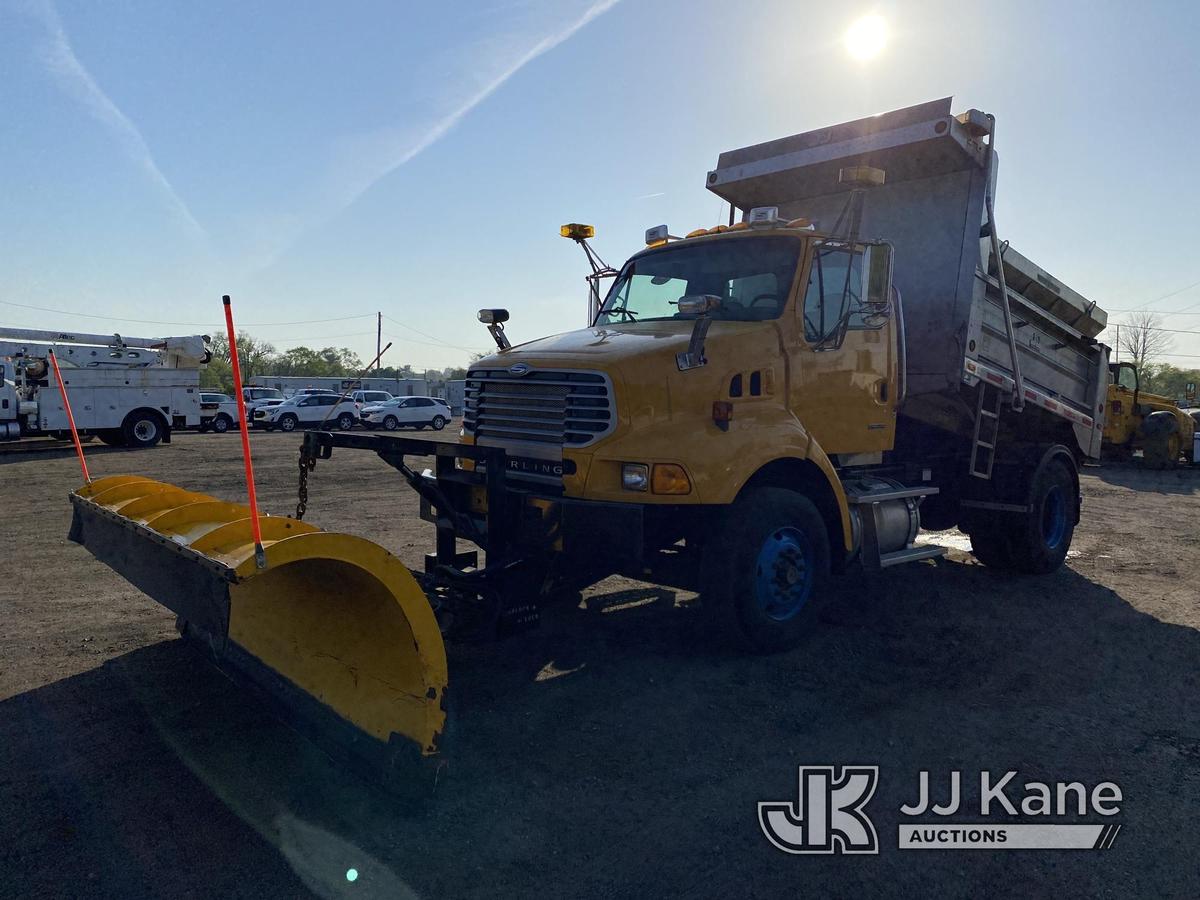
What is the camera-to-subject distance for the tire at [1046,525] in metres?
7.55

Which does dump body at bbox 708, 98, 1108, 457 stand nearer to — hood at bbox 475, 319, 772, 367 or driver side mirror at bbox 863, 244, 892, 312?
driver side mirror at bbox 863, 244, 892, 312

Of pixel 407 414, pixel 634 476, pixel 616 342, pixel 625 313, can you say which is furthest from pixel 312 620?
pixel 407 414

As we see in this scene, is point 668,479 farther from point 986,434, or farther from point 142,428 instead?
point 142,428

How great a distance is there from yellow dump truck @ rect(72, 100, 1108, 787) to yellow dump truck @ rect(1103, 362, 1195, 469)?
48.4ft

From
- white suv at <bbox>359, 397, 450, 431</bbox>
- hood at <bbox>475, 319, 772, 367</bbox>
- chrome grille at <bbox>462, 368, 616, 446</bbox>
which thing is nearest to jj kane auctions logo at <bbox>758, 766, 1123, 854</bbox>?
chrome grille at <bbox>462, 368, 616, 446</bbox>

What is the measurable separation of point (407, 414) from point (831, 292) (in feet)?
111

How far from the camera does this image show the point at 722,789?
3465 mm

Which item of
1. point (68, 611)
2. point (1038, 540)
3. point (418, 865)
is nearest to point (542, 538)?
point (418, 865)

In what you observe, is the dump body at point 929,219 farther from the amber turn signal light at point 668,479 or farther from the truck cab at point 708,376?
the amber turn signal light at point 668,479

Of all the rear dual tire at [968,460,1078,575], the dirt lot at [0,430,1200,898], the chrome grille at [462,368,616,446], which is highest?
the chrome grille at [462,368,616,446]

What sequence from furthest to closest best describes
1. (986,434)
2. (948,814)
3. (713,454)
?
(986,434) < (713,454) < (948,814)

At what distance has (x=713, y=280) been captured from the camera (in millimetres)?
5812

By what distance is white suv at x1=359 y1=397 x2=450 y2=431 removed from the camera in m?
36.7

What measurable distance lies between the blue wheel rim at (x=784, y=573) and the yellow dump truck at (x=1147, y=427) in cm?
1780
